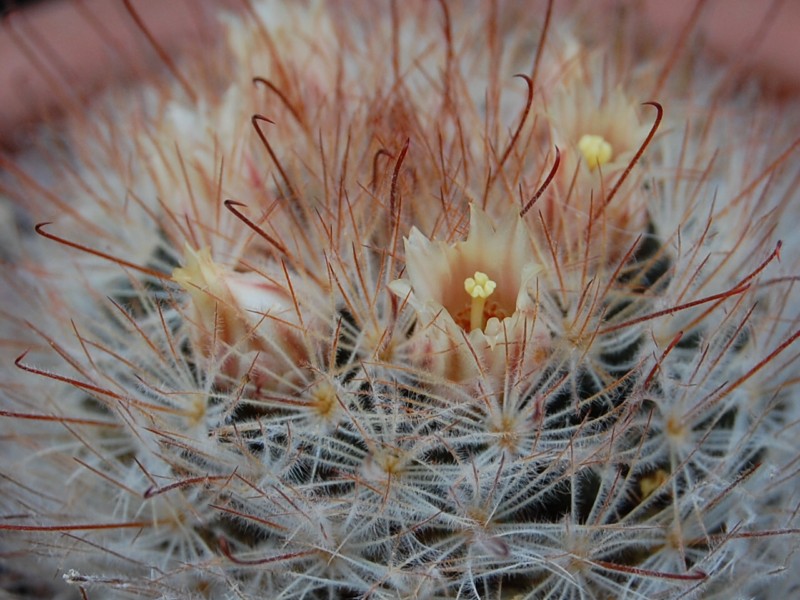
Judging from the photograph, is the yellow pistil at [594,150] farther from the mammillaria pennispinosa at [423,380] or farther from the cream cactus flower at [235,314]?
the cream cactus flower at [235,314]

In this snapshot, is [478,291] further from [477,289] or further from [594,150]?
[594,150]

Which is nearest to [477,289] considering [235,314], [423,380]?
[423,380]

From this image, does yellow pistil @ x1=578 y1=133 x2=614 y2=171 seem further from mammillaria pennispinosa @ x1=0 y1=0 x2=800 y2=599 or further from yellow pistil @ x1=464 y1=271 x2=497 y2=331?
yellow pistil @ x1=464 y1=271 x2=497 y2=331

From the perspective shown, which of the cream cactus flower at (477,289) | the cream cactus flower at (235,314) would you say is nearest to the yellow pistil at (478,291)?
the cream cactus flower at (477,289)

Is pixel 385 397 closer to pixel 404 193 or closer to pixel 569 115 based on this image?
pixel 404 193

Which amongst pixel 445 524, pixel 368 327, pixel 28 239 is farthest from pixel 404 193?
pixel 28 239

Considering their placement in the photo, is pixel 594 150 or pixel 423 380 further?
pixel 594 150

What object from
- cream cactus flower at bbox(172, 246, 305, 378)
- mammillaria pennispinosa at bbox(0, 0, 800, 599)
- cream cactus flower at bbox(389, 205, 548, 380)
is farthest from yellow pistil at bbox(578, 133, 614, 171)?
cream cactus flower at bbox(172, 246, 305, 378)
